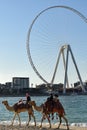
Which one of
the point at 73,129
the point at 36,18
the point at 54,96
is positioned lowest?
the point at 73,129

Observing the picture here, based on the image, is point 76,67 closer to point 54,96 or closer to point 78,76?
point 78,76

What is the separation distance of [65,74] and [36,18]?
2672 cm

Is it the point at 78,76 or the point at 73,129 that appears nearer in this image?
the point at 73,129

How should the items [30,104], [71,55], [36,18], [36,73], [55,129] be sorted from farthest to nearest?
1. [71,55]
2. [36,73]
3. [36,18]
4. [30,104]
5. [55,129]

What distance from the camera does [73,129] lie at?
26.2m

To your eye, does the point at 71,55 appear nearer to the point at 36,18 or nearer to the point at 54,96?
the point at 36,18

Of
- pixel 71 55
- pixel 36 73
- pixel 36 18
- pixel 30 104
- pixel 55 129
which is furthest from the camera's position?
pixel 71 55

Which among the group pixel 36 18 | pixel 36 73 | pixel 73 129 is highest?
pixel 36 18

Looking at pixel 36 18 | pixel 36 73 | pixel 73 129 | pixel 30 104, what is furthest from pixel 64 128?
pixel 36 73

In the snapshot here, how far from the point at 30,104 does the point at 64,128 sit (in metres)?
2.65

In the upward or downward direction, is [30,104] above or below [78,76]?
below

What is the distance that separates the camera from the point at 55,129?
25891mm

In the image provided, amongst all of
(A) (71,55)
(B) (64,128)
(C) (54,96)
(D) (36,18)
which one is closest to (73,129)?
(B) (64,128)

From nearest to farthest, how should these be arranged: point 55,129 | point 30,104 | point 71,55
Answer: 1. point 55,129
2. point 30,104
3. point 71,55
